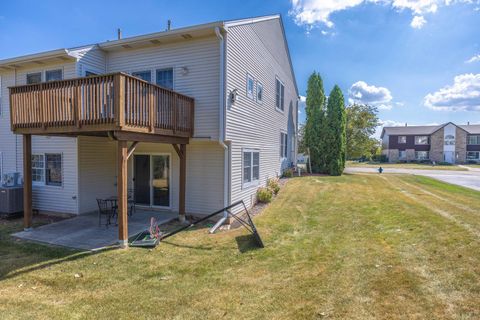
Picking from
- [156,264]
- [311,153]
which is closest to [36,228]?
[156,264]

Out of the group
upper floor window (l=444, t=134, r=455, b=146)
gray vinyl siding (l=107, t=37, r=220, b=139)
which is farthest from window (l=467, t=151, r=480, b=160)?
gray vinyl siding (l=107, t=37, r=220, b=139)

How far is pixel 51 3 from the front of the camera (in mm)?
10641

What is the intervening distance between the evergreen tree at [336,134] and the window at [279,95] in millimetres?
6363

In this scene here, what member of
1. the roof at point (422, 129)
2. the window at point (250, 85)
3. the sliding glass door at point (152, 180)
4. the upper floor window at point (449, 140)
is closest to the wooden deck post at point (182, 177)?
the sliding glass door at point (152, 180)

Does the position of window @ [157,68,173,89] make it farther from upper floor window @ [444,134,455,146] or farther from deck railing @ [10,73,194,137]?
upper floor window @ [444,134,455,146]

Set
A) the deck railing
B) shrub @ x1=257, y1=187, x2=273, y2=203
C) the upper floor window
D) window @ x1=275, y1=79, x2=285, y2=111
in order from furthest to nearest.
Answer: the upper floor window < window @ x1=275, y1=79, x2=285, y2=111 < shrub @ x1=257, y1=187, x2=273, y2=203 < the deck railing

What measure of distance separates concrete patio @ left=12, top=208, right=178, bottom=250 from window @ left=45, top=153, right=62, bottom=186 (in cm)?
185

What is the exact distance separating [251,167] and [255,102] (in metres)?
2.81

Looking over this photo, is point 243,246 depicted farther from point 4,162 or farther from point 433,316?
point 4,162

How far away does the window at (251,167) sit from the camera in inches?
407

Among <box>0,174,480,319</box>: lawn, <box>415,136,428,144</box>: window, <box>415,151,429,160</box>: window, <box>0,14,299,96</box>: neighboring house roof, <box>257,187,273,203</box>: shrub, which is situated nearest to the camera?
<box>0,174,480,319</box>: lawn

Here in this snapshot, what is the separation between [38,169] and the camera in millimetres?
10320

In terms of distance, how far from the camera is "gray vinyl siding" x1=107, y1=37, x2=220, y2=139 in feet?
28.1

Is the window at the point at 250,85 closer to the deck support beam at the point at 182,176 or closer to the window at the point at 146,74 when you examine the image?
the deck support beam at the point at 182,176
